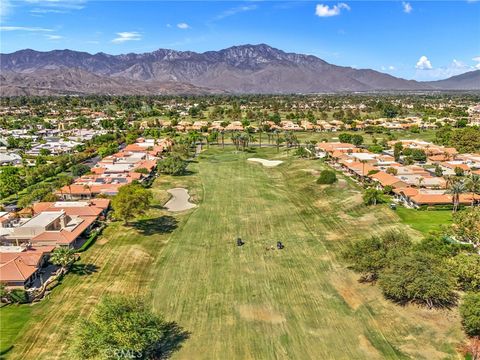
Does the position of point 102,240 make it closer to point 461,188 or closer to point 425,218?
point 425,218

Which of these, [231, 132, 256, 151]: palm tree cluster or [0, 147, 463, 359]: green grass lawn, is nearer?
[0, 147, 463, 359]: green grass lawn

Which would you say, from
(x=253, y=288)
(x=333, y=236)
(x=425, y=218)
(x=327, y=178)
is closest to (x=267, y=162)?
(x=327, y=178)

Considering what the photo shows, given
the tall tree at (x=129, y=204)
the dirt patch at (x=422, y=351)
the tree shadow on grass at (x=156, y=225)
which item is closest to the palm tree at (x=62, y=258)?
the tall tree at (x=129, y=204)

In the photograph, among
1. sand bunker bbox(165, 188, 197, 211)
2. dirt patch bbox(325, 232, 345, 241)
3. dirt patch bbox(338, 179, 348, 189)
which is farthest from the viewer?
dirt patch bbox(338, 179, 348, 189)

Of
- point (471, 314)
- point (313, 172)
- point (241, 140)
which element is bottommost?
point (313, 172)

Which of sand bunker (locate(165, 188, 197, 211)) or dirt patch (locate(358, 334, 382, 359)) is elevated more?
sand bunker (locate(165, 188, 197, 211))

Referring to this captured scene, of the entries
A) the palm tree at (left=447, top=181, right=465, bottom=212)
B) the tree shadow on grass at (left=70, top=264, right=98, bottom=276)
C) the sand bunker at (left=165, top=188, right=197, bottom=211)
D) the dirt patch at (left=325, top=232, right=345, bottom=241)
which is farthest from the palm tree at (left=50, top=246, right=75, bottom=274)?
the palm tree at (left=447, top=181, right=465, bottom=212)

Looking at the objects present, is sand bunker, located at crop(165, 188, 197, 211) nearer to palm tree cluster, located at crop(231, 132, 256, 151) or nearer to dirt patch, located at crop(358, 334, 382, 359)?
dirt patch, located at crop(358, 334, 382, 359)
